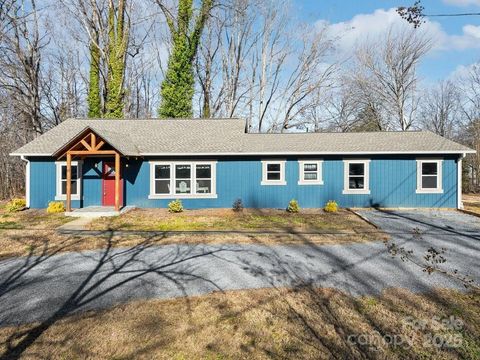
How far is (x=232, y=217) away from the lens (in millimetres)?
12922

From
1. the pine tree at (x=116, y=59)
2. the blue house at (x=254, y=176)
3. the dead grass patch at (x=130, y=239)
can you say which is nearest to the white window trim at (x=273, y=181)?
the blue house at (x=254, y=176)

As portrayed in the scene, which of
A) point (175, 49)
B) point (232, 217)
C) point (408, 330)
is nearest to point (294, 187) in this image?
point (232, 217)

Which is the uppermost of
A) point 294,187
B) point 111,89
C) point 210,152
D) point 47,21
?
point 47,21

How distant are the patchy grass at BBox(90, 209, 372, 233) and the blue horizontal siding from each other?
0.99 m

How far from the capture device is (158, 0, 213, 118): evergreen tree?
26797mm

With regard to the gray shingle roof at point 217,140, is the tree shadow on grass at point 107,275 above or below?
below

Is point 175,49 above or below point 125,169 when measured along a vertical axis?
above

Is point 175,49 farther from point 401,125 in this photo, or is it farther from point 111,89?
point 401,125

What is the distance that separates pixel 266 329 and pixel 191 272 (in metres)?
2.65

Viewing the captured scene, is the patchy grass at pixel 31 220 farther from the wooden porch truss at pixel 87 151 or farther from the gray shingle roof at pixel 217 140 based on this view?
the gray shingle roof at pixel 217 140

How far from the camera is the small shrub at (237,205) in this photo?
48.0ft

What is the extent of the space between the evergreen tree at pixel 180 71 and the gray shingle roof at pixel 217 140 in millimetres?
8046

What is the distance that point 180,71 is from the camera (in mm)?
27109

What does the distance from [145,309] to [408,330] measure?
393 cm
